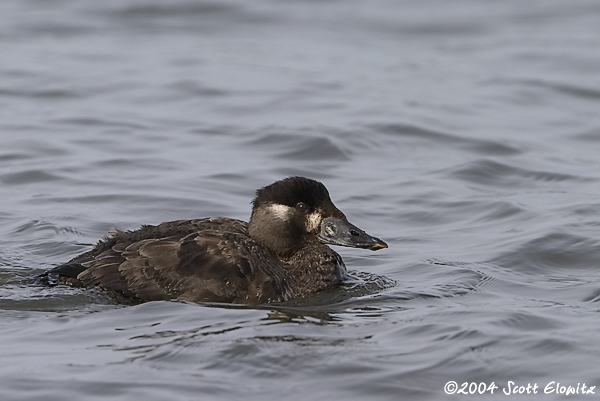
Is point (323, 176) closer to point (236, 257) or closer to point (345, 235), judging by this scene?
point (345, 235)

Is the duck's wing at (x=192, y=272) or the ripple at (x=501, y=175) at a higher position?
the duck's wing at (x=192, y=272)

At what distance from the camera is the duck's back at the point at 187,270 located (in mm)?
8117

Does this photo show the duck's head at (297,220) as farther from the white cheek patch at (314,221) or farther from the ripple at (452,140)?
the ripple at (452,140)

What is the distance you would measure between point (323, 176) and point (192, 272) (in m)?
5.13

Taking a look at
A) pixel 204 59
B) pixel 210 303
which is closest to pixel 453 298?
pixel 210 303

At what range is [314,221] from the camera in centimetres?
877

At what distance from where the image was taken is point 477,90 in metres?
17.5

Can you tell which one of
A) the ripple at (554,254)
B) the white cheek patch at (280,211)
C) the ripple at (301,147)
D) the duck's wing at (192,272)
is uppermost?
the white cheek patch at (280,211)

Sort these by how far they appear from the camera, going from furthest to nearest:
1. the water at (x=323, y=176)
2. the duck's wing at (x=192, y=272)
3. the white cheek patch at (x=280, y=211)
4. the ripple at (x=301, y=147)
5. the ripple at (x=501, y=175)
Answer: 1. the ripple at (x=301, y=147)
2. the ripple at (x=501, y=175)
3. the white cheek patch at (x=280, y=211)
4. the duck's wing at (x=192, y=272)
5. the water at (x=323, y=176)

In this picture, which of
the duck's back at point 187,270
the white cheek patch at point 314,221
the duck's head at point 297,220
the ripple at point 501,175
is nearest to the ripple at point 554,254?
the duck's head at point 297,220

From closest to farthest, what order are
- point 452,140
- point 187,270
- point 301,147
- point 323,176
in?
point 187,270, point 323,176, point 301,147, point 452,140

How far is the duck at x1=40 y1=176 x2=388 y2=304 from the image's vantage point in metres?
8.12

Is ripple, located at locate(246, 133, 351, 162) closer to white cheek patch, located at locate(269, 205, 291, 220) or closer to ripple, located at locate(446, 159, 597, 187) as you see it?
ripple, located at locate(446, 159, 597, 187)

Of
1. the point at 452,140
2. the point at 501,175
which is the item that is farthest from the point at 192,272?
the point at 452,140
